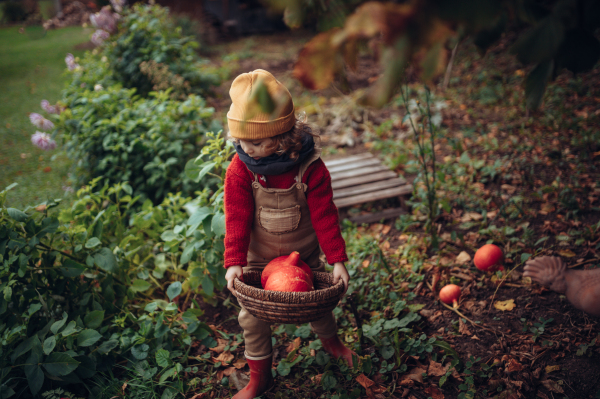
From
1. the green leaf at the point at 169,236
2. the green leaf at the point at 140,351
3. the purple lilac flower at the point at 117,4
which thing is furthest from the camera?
the purple lilac flower at the point at 117,4

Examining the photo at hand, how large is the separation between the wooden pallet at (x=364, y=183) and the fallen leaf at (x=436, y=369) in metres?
1.38

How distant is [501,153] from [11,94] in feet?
28.4

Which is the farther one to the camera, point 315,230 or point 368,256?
point 368,256

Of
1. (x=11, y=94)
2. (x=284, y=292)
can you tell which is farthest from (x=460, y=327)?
(x=11, y=94)

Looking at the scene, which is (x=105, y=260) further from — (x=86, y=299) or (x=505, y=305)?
(x=505, y=305)

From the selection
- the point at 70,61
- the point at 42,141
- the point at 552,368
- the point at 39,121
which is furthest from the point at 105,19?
the point at 552,368

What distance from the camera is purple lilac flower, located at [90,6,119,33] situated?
4422mm

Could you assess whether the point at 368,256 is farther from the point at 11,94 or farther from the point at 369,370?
the point at 11,94

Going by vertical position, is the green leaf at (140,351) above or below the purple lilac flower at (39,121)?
below

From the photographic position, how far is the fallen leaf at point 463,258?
8.31ft

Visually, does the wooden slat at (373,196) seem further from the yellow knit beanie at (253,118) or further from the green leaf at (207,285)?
the yellow knit beanie at (253,118)


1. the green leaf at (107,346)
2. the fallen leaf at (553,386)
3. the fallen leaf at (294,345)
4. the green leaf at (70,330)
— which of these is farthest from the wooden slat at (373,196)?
the green leaf at (70,330)

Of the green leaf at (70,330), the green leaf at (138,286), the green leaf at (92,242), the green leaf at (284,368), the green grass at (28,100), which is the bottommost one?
the green grass at (28,100)

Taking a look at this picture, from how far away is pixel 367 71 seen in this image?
7176 mm
